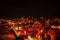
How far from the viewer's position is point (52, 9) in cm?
243

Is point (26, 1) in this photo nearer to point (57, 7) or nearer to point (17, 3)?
point (17, 3)

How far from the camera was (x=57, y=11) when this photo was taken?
95.4 inches

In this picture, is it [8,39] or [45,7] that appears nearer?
[8,39]

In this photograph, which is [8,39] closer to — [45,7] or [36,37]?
[36,37]

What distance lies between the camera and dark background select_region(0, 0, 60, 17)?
236 centimetres

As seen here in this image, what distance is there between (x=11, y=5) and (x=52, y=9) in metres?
0.72

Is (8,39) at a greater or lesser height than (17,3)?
lesser

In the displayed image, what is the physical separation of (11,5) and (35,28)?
609 millimetres

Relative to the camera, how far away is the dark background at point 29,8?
7.75 ft

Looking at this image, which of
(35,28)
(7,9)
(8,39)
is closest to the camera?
(8,39)

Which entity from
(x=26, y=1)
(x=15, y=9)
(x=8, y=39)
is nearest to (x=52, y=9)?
(x=26, y=1)

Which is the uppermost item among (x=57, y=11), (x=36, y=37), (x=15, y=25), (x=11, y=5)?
(x=11, y=5)

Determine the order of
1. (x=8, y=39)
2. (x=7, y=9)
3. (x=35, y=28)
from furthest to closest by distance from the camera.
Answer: (x=7, y=9) → (x=35, y=28) → (x=8, y=39)

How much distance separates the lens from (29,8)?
241 cm
